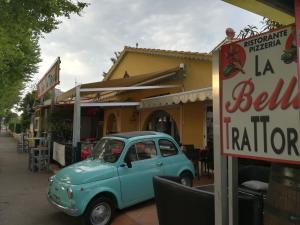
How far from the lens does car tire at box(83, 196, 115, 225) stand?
6.23m

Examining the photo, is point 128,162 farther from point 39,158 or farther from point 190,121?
point 39,158

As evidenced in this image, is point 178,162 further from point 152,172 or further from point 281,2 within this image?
point 281,2

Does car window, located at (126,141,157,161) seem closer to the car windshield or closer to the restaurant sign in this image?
the car windshield

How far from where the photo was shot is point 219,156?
2.54m

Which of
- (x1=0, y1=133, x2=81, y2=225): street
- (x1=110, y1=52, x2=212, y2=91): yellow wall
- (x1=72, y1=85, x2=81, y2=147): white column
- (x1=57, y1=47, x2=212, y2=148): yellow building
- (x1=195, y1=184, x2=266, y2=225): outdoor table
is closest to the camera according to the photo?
(x1=195, y1=184, x2=266, y2=225): outdoor table

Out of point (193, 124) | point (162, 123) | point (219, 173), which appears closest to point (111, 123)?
point (162, 123)

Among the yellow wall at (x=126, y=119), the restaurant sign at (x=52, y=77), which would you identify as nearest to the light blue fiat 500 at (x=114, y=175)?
the restaurant sign at (x=52, y=77)

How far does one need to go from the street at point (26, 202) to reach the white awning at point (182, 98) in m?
4.50

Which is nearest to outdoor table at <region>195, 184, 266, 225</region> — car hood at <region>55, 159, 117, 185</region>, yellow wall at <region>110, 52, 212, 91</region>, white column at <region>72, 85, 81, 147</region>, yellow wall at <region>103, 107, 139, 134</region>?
car hood at <region>55, 159, 117, 185</region>

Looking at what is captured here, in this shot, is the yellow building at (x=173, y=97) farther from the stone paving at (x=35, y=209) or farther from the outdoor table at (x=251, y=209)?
the outdoor table at (x=251, y=209)

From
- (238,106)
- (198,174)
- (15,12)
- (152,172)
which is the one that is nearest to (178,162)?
(152,172)

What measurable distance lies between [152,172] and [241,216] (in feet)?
15.1

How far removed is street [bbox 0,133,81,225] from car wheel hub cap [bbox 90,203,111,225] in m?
0.71

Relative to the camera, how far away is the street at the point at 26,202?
23.4 feet
